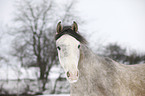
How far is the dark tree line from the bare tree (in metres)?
7.52

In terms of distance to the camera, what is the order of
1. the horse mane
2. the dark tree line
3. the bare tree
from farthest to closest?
1. the dark tree line
2. the bare tree
3. the horse mane

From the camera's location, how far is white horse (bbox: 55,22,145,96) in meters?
2.21

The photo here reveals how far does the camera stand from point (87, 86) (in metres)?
2.30

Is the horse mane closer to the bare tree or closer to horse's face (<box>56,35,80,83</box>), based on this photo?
horse's face (<box>56,35,80,83</box>)

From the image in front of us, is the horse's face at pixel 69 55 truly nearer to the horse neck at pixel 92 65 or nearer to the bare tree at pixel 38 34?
the horse neck at pixel 92 65

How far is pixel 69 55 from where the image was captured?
7.19ft

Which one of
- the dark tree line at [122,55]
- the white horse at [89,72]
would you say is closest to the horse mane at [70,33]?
the white horse at [89,72]

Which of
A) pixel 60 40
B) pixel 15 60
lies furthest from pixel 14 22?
pixel 60 40

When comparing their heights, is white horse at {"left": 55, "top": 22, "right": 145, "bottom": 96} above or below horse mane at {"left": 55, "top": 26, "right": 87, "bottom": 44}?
below

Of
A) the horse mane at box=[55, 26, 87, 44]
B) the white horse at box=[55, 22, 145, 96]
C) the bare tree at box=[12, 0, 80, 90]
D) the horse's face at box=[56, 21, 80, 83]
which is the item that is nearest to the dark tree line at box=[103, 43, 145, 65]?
the bare tree at box=[12, 0, 80, 90]

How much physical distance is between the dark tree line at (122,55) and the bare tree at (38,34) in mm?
7516

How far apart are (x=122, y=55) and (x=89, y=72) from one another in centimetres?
1623

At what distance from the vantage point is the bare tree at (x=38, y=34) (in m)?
11.1

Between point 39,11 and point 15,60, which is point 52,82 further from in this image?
point 39,11
